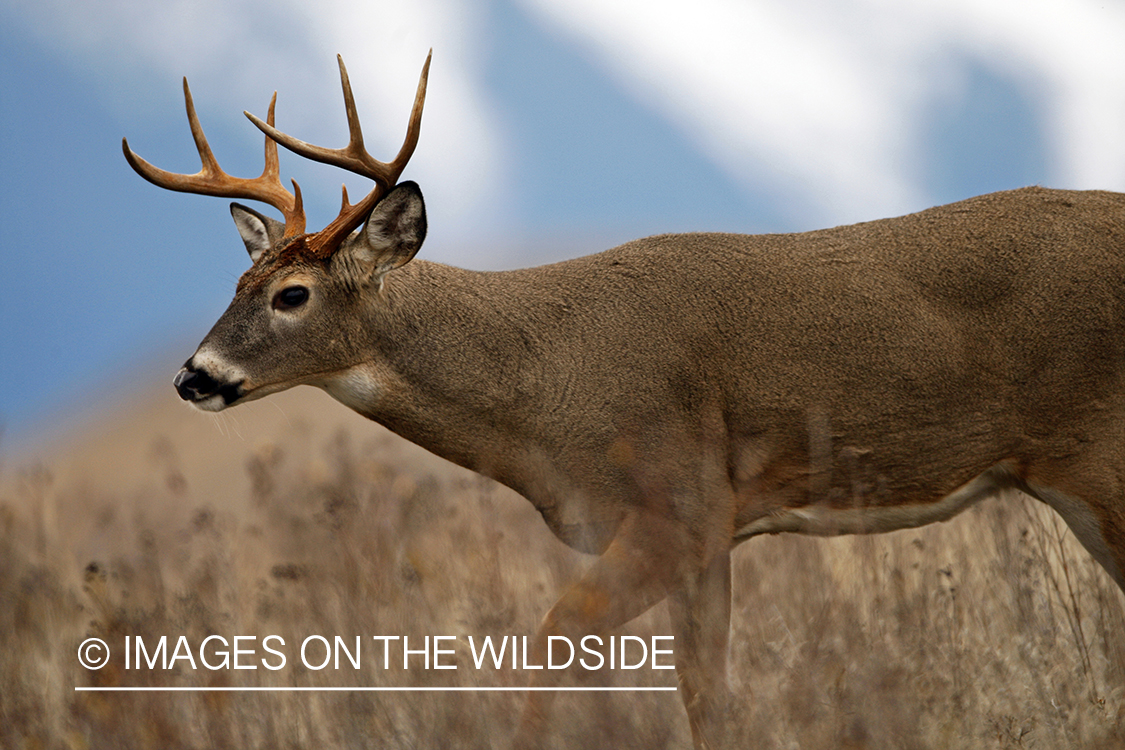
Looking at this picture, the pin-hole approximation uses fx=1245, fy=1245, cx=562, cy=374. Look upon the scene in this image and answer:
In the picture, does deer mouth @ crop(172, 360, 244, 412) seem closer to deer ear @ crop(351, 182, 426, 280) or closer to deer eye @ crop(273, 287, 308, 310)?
deer eye @ crop(273, 287, 308, 310)

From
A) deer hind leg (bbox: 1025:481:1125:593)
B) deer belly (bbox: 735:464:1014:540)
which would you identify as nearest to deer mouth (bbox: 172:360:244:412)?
deer belly (bbox: 735:464:1014:540)

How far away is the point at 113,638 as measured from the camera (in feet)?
18.1

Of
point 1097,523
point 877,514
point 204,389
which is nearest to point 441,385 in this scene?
point 204,389

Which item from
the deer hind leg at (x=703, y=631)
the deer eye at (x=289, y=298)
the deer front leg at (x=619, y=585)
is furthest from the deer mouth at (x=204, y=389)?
the deer hind leg at (x=703, y=631)

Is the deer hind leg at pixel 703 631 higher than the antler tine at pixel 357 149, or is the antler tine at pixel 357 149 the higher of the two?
the antler tine at pixel 357 149

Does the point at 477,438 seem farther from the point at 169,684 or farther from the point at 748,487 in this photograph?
the point at 169,684

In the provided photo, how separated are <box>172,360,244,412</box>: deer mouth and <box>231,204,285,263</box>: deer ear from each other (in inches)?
38.3

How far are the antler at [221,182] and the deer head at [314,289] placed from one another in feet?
1.61

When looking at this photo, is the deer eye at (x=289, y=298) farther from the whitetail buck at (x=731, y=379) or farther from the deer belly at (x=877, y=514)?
the deer belly at (x=877, y=514)

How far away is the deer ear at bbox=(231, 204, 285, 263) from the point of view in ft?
20.6

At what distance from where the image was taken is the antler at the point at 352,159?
5723 mm

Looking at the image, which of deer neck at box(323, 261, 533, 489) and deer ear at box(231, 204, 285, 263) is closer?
deer neck at box(323, 261, 533, 489)

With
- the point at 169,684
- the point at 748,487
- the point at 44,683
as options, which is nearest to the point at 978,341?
the point at 748,487

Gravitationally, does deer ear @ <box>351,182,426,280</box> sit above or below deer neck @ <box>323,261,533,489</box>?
above
